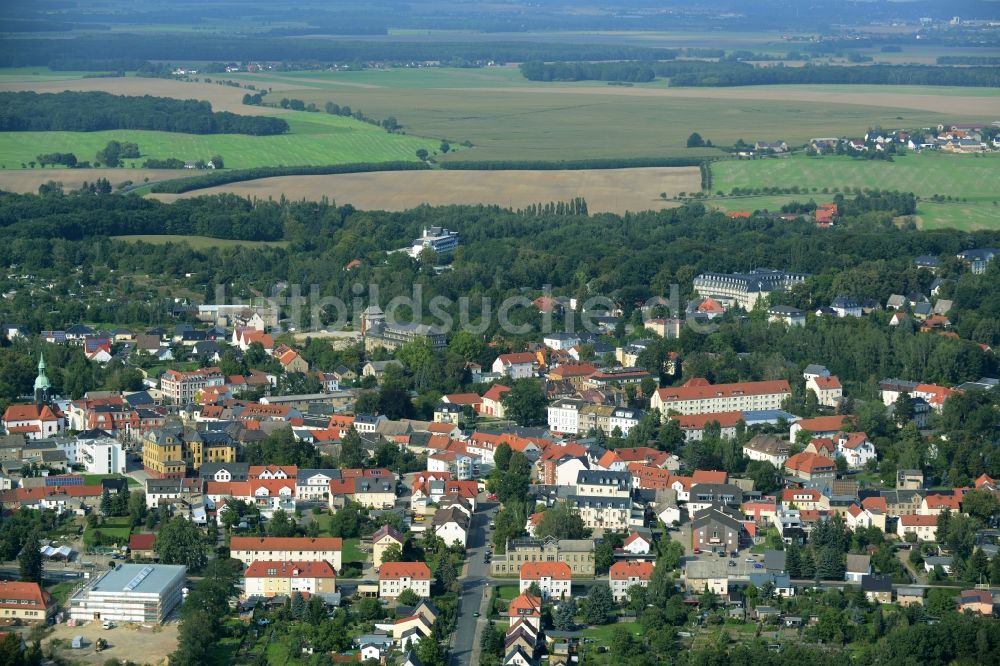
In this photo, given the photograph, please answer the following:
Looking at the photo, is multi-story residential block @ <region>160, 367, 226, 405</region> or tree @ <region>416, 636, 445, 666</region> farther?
multi-story residential block @ <region>160, 367, 226, 405</region>

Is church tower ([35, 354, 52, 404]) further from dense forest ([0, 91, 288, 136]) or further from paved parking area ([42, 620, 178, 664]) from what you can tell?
dense forest ([0, 91, 288, 136])

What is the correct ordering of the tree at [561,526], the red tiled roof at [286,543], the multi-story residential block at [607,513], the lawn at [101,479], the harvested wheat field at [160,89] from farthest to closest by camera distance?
the harvested wheat field at [160,89], the lawn at [101,479], the multi-story residential block at [607,513], the tree at [561,526], the red tiled roof at [286,543]

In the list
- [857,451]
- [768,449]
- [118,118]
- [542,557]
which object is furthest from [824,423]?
[118,118]

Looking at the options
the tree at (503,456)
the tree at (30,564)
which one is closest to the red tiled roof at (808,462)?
the tree at (503,456)

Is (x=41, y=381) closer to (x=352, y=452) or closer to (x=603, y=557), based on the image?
(x=352, y=452)

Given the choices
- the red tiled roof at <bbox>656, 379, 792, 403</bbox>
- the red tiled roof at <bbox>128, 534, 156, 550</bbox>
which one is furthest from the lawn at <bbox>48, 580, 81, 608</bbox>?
the red tiled roof at <bbox>656, 379, 792, 403</bbox>

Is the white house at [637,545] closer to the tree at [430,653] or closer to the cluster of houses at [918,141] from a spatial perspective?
the tree at [430,653]
